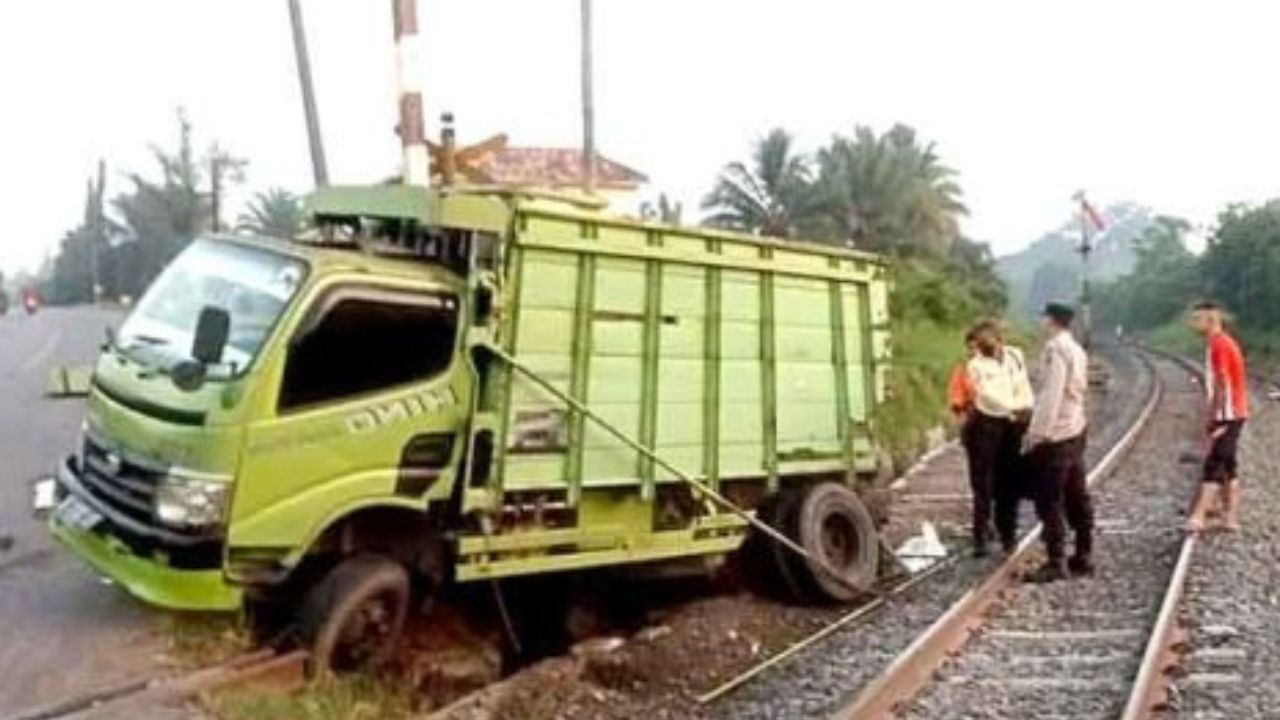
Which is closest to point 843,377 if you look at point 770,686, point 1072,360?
point 1072,360

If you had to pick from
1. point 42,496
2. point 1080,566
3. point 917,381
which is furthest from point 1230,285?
point 42,496

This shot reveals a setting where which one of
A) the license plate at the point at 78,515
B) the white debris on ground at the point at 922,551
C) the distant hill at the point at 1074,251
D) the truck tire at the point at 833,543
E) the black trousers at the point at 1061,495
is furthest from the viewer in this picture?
the distant hill at the point at 1074,251

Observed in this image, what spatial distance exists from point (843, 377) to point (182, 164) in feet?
198

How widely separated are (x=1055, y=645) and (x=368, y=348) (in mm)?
4239

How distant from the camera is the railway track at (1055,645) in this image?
8.24 meters

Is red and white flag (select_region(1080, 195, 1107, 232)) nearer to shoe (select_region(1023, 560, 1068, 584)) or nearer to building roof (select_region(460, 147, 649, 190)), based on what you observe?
building roof (select_region(460, 147, 649, 190))

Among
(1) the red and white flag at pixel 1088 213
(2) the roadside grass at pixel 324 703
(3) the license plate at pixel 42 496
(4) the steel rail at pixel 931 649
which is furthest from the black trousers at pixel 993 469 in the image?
(1) the red and white flag at pixel 1088 213

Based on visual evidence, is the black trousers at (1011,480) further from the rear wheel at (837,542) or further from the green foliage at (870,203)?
the green foliage at (870,203)

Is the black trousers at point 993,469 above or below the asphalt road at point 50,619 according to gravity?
above

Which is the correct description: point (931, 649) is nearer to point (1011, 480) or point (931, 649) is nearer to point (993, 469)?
point (993, 469)

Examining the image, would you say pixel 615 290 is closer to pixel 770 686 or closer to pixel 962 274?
pixel 770 686

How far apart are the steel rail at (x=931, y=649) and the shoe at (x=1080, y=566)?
389 millimetres

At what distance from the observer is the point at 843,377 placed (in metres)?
12.6

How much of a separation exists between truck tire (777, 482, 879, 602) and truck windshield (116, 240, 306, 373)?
15.0 feet
